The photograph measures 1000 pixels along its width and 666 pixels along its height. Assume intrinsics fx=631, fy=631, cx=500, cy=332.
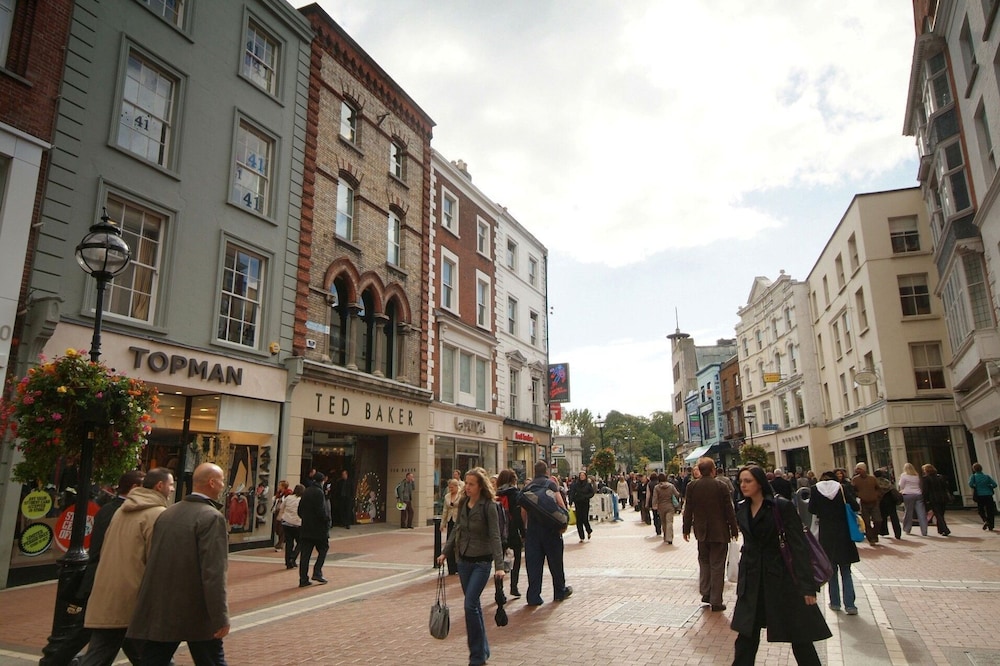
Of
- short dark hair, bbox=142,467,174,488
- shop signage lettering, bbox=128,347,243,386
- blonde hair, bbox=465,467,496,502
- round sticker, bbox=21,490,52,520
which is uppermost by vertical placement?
shop signage lettering, bbox=128,347,243,386

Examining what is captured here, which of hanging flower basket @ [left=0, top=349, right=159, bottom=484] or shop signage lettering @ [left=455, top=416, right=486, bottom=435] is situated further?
shop signage lettering @ [left=455, top=416, right=486, bottom=435]

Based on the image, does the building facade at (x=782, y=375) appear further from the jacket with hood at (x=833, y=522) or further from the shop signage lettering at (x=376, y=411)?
the jacket with hood at (x=833, y=522)

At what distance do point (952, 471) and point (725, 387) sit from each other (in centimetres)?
3014

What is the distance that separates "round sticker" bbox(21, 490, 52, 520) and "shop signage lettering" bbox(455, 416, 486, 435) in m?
15.1

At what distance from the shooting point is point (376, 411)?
65.6ft

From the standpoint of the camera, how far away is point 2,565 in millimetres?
10344

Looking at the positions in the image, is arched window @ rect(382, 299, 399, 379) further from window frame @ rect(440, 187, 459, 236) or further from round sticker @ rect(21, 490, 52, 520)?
round sticker @ rect(21, 490, 52, 520)

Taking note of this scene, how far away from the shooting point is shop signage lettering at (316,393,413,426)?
59.2 feet

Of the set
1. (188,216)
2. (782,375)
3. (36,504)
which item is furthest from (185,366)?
(782,375)

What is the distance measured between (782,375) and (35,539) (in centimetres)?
4236

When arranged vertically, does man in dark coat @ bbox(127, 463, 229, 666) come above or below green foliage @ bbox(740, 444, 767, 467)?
below

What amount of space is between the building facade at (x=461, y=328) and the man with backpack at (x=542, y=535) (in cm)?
1448

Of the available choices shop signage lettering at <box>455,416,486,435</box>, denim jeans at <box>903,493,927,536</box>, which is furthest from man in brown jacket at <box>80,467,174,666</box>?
shop signage lettering at <box>455,416,486,435</box>

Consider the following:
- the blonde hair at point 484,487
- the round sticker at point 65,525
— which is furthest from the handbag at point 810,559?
the round sticker at point 65,525
